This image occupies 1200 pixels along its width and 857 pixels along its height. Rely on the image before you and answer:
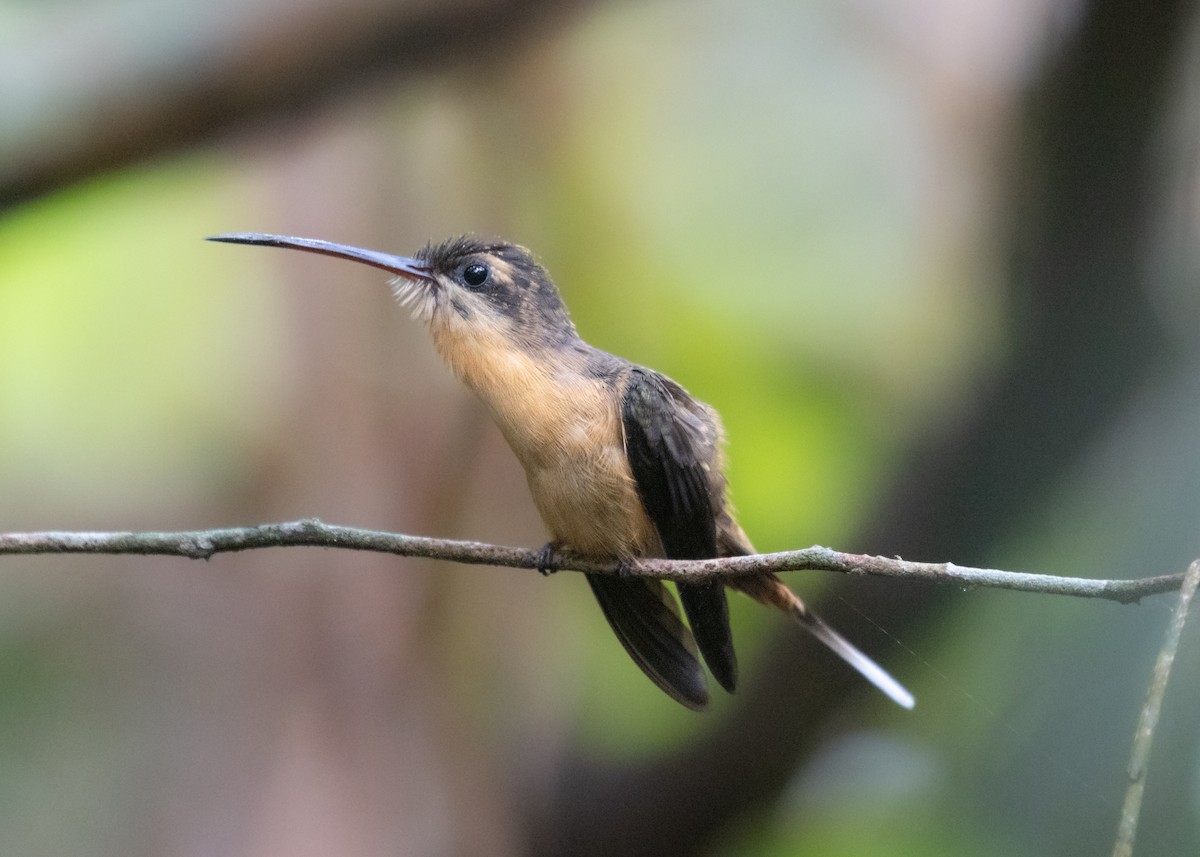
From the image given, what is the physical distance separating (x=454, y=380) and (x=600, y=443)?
985mm

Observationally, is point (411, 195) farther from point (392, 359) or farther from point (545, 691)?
point (545, 691)

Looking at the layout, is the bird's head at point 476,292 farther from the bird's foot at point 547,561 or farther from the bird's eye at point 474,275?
the bird's foot at point 547,561

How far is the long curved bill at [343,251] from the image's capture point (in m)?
1.26

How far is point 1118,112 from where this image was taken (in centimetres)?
221

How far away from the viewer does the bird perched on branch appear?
4.52 ft

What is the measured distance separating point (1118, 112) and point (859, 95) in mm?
591

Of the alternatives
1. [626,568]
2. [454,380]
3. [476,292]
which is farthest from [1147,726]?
[454,380]

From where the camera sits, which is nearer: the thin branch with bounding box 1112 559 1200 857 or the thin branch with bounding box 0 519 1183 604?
the thin branch with bounding box 1112 559 1200 857

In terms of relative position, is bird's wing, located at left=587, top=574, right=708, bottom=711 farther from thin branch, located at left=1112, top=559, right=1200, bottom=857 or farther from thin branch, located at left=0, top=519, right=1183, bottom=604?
thin branch, located at left=1112, top=559, right=1200, bottom=857

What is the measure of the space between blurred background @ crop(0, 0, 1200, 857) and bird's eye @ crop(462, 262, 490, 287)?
2.17 ft

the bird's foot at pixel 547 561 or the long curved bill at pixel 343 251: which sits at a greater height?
the long curved bill at pixel 343 251

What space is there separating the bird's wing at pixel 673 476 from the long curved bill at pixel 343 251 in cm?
36

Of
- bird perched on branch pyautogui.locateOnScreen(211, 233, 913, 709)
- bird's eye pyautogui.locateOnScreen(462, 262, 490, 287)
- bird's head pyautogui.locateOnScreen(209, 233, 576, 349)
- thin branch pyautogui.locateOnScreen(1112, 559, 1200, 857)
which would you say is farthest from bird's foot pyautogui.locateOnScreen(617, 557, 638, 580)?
thin branch pyautogui.locateOnScreen(1112, 559, 1200, 857)

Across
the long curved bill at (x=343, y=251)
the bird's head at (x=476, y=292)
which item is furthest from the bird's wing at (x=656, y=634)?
the long curved bill at (x=343, y=251)
